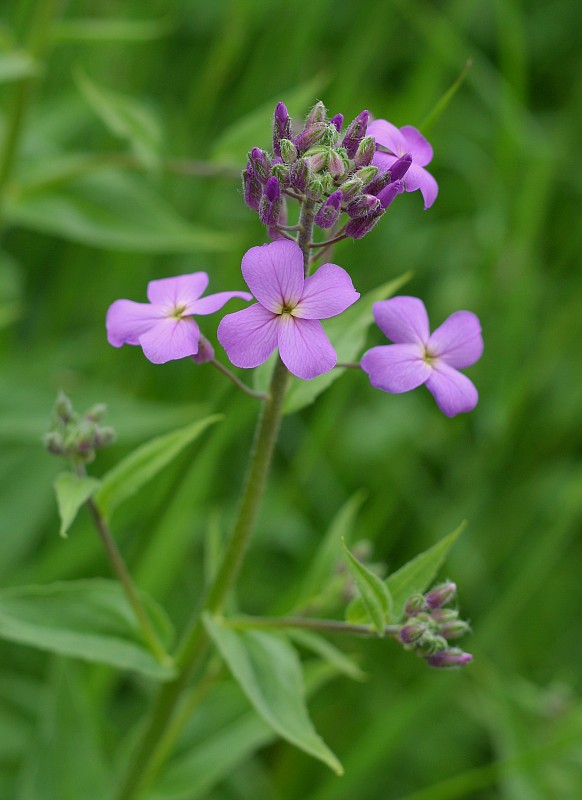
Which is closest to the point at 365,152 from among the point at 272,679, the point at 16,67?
the point at 272,679

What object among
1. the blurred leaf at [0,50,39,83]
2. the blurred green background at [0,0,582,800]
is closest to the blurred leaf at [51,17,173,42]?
the blurred green background at [0,0,582,800]

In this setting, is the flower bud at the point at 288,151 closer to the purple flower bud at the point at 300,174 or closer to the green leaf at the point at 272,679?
the purple flower bud at the point at 300,174

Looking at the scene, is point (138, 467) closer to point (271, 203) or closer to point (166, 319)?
point (166, 319)

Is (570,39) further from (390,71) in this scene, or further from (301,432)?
(301,432)

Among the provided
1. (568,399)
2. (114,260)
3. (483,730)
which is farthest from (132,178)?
(483,730)

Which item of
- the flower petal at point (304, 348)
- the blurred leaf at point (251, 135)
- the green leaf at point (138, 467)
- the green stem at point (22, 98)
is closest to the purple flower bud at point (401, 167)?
the flower petal at point (304, 348)

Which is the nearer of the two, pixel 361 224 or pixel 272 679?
pixel 361 224
